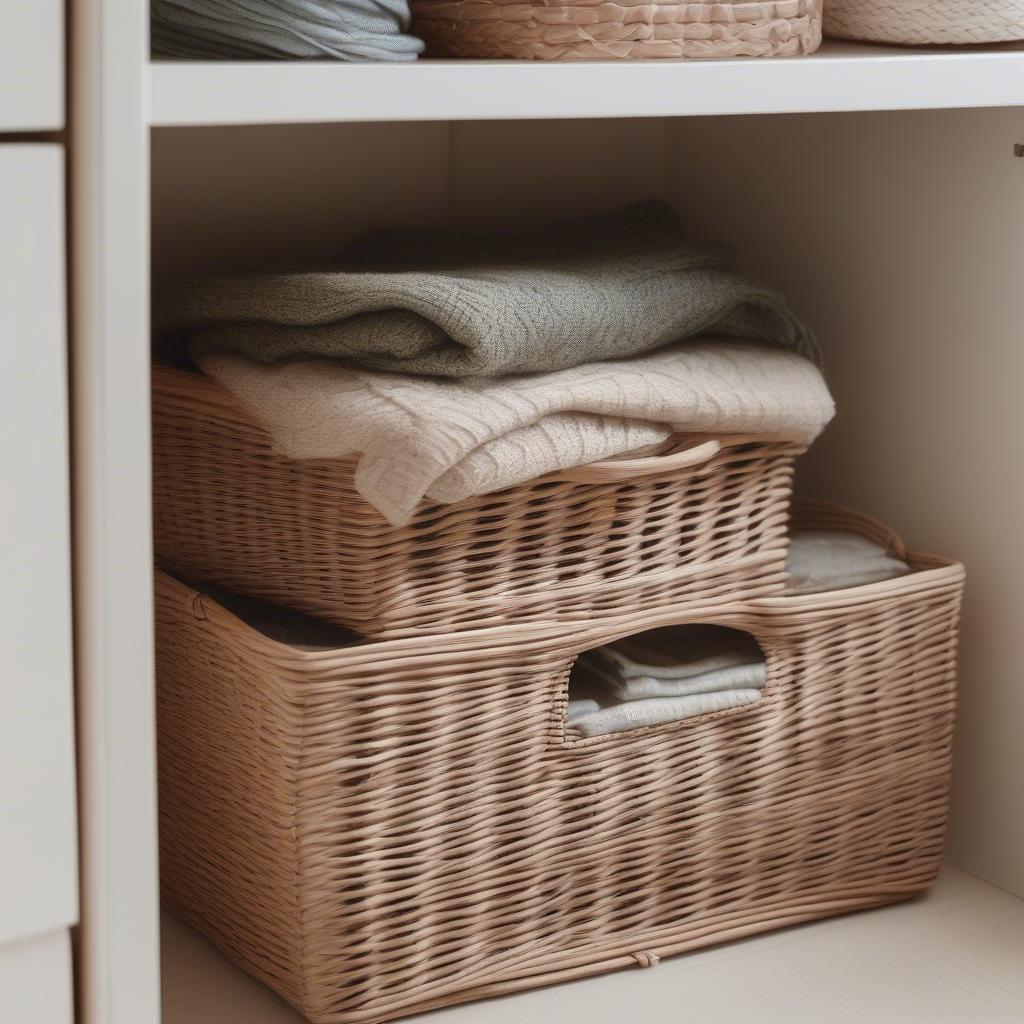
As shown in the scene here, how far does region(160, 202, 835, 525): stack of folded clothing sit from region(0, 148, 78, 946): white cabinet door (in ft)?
0.58

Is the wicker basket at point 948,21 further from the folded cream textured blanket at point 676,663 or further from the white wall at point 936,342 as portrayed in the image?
the folded cream textured blanket at point 676,663

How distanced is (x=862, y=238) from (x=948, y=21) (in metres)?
0.22

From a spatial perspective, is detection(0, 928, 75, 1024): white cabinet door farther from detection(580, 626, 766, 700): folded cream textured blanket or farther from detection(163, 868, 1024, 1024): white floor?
detection(580, 626, 766, 700): folded cream textured blanket

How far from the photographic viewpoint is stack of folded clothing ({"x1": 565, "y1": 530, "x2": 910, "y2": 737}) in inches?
35.2

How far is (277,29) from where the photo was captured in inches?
27.8

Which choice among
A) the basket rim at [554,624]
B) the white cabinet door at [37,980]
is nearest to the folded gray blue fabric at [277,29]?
the basket rim at [554,624]

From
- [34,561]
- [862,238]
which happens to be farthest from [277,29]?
[862,238]

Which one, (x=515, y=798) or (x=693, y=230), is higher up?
(x=693, y=230)

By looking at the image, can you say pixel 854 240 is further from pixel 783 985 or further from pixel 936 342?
pixel 783 985

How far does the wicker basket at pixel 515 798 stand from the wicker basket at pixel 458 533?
2 centimetres

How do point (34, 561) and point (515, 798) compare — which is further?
point (515, 798)

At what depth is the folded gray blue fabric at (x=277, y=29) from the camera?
27.8 inches

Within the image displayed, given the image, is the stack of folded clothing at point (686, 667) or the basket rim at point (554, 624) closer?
the basket rim at point (554, 624)

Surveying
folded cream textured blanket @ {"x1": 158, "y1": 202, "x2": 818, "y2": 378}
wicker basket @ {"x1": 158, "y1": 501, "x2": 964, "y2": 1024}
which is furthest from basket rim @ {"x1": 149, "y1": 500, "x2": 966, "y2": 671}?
folded cream textured blanket @ {"x1": 158, "y1": 202, "x2": 818, "y2": 378}
